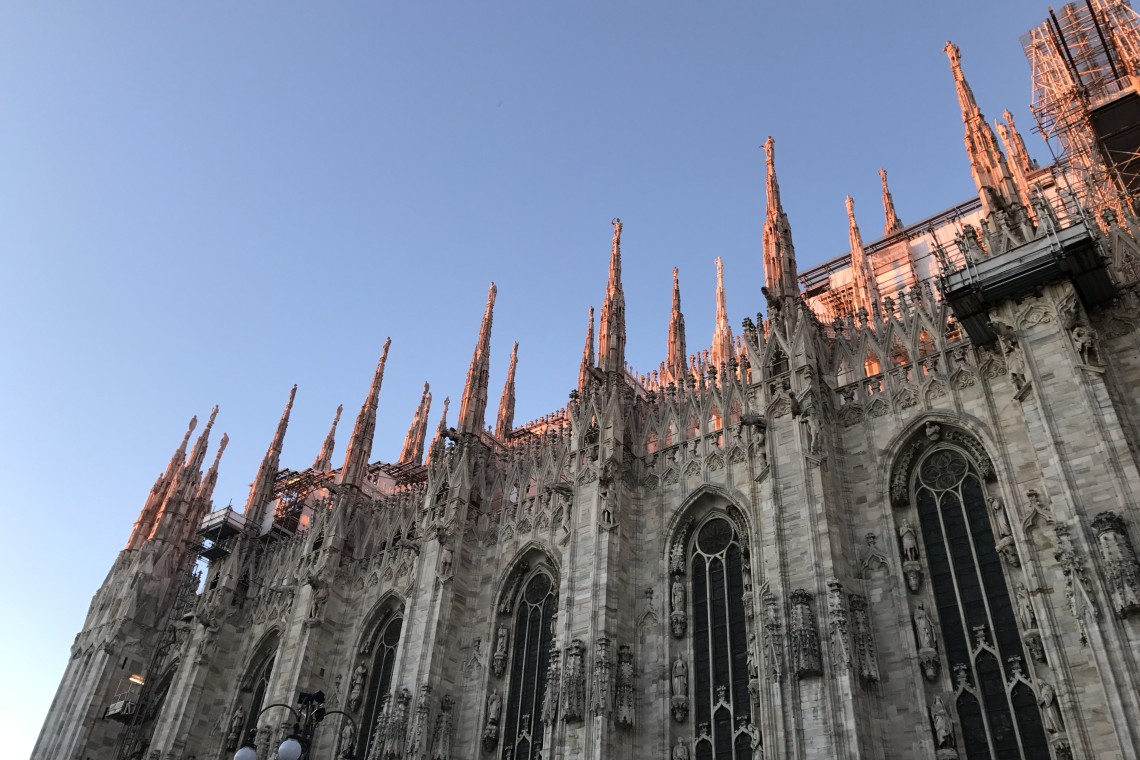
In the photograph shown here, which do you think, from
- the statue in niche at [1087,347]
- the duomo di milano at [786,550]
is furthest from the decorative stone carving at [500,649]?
the statue in niche at [1087,347]

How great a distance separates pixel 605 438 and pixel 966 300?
10.7 metres

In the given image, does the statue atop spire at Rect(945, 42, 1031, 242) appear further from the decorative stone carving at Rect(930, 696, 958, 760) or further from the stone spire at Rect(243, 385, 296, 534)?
the stone spire at Rect(243, 385, 296, 534)

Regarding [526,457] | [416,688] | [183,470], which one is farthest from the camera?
[183,470]

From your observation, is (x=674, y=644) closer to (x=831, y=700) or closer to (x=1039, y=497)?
(x=831, y=700)

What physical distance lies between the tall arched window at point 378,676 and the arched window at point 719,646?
10.00 m

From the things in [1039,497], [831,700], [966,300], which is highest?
[966,300]

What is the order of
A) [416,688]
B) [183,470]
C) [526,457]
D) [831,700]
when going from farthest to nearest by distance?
[183,470], [526,457], [416,688], [831,700]

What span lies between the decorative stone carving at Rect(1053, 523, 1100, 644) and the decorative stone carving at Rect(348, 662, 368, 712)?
69.1 feet

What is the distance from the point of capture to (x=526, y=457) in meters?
30.7

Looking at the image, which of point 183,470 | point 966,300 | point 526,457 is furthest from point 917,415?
point 183,470

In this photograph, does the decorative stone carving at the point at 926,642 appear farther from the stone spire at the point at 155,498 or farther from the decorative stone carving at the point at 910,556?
the stone spire at the point at 155,498

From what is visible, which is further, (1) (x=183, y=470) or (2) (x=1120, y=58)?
(1) (x=183, y=470)

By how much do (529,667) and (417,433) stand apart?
27.0 m

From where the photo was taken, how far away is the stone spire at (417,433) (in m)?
49.4
